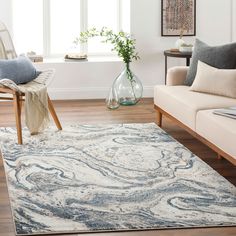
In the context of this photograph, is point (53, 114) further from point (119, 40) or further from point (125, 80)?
point (119, 40)

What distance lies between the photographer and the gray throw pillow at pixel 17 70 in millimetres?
5863

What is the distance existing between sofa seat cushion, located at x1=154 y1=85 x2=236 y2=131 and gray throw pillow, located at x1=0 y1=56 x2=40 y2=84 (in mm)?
1165

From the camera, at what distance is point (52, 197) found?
4.11m

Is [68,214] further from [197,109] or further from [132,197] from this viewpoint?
[197,109]

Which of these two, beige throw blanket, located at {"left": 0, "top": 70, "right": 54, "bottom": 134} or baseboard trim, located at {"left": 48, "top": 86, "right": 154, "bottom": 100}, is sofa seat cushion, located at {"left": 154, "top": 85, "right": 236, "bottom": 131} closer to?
beige throw blanket, located at {"left": 0, "top": 70, "right": 54, "bottom": 134}

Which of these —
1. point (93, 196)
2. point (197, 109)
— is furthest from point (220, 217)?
point (197, 109)

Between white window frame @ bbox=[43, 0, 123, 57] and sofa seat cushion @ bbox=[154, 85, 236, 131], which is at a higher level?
white window frame @ bbox=[43, 0, 123, 57]

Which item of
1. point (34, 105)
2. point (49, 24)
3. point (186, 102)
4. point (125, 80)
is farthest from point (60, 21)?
point (186, 102)

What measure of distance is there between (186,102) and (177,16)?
269 centimetres

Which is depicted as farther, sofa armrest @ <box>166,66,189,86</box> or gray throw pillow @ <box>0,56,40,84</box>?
sofa armrest @ <box>166,66,189,86</box>


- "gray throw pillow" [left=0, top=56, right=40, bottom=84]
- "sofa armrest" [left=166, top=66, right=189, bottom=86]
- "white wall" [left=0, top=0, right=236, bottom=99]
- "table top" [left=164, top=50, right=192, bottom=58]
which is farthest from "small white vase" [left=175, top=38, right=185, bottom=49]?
"gray throw pillow" [left=0, top=56, right=40, bottom=84]

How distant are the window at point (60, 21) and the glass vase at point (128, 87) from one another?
916 mm

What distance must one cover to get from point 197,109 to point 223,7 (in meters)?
3.09

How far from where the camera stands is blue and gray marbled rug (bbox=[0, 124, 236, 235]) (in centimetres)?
Result: 370
